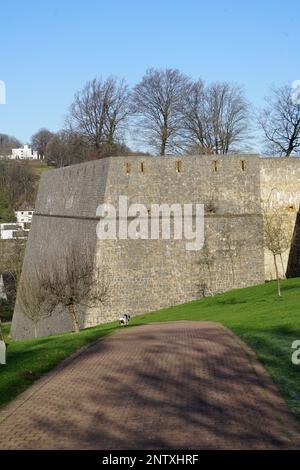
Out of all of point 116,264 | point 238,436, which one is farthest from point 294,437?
point 116,264

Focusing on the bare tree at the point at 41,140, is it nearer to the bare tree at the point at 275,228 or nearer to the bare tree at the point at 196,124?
the bare tree at the point at 196,124

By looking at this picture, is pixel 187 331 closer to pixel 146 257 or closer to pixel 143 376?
pixel 143 376

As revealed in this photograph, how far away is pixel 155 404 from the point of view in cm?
996

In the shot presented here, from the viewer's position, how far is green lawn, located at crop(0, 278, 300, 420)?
38.4ft

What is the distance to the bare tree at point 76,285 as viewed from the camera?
24.7 metres

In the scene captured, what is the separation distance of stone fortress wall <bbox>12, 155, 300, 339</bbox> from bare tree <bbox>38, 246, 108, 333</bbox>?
416mm

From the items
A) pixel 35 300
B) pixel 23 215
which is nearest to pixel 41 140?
pixel 23 215

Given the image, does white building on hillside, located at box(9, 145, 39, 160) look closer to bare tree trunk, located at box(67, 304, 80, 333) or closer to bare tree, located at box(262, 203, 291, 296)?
bare tree, located at box(262, 203, 291, 296)

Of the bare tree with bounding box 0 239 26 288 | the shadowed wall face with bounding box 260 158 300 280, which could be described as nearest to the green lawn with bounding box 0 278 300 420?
the shadowed wall face with bounding box 260 158 300 280

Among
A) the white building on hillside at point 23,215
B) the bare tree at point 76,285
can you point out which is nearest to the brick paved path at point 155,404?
the bare tree at point 76,285

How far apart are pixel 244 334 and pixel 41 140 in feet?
339

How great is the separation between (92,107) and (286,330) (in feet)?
114

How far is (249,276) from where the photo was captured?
2786cm

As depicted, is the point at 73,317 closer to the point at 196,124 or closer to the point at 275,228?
the point at 275,228
